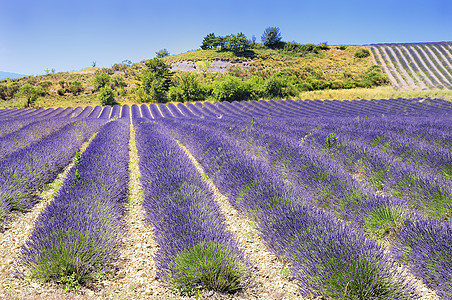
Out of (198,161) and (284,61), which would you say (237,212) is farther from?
(284,61)

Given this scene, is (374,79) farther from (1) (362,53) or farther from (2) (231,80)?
(2) (231,80)

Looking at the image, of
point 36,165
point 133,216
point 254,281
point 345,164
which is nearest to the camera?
point 254,281

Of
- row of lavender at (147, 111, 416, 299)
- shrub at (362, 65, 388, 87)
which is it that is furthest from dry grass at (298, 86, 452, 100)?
row of lavender at (147, 111, 416, 299)

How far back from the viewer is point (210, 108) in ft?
69.6

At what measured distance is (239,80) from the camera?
29.6 m

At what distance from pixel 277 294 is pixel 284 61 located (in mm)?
52030

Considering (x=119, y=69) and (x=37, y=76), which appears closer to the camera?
(x=37, y=76)

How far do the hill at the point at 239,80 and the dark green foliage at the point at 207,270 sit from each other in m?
25.8

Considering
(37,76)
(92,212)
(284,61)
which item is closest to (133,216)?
(92,212)

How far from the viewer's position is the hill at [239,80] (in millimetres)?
28453

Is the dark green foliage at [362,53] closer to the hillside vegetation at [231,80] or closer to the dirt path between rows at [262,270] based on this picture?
the hillside vegetation at [231,80]

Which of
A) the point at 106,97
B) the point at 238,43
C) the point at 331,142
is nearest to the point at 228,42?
the point at 238,43

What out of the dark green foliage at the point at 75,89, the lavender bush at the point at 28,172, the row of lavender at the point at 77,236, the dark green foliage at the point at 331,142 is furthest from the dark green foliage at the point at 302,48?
the row of lavender at the point at 77,236

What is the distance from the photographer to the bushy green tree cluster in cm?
5503
